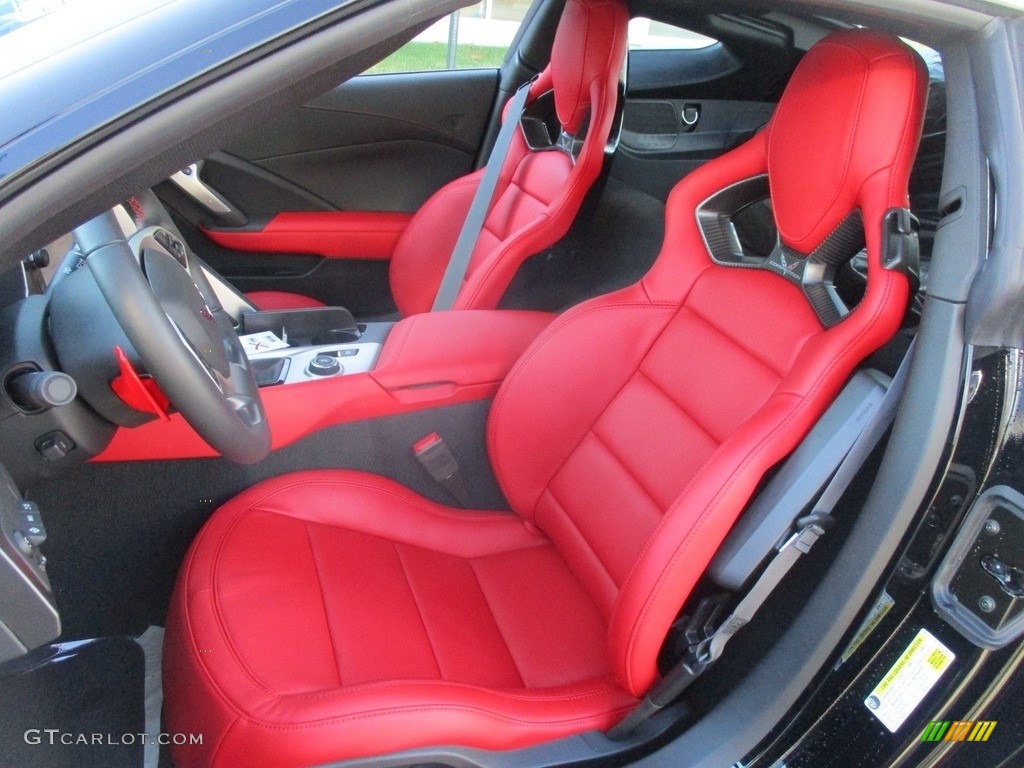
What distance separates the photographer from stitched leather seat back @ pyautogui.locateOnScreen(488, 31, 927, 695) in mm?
931

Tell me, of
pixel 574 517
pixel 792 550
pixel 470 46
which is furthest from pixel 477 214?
pixel 792 550

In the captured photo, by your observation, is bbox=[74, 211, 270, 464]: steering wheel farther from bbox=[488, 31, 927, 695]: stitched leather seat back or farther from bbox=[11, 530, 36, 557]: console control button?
bbox=[488, 31, 927, 695]: stitched leather seat back

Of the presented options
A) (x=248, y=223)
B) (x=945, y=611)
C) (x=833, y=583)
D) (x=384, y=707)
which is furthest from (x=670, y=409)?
(x=248, y=223)

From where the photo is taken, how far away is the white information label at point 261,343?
4.82 ft

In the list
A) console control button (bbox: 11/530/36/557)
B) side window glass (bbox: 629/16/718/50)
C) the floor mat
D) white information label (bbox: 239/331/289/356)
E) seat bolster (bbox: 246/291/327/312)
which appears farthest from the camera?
seat bolster (bbox: 246/291/327/312)

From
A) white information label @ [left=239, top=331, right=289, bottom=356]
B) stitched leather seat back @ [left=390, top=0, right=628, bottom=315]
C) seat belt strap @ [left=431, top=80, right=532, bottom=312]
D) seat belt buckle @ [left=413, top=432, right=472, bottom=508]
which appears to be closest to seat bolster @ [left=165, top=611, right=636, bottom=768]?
seat belt buckle @ [left=413, top=432, right=472, bottom=508]

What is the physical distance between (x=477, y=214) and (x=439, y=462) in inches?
29.7

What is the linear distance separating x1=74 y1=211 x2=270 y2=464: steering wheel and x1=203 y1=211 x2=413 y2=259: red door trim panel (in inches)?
43.1

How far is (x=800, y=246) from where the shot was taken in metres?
1.05

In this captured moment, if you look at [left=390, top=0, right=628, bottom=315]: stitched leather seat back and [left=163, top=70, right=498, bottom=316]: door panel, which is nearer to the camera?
[left=390, top=0, right=628, bottom=315]: stitched leather seat back

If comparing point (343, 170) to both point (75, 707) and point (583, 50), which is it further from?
point (75, 707)

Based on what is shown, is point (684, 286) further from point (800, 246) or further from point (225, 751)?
point (225, 751)

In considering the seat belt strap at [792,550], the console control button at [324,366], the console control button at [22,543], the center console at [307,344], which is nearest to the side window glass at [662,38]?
the center console at [307,344]

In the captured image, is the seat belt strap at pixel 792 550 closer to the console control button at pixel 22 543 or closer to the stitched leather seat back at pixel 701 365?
the stitched leather seat back at pixel 701 365
